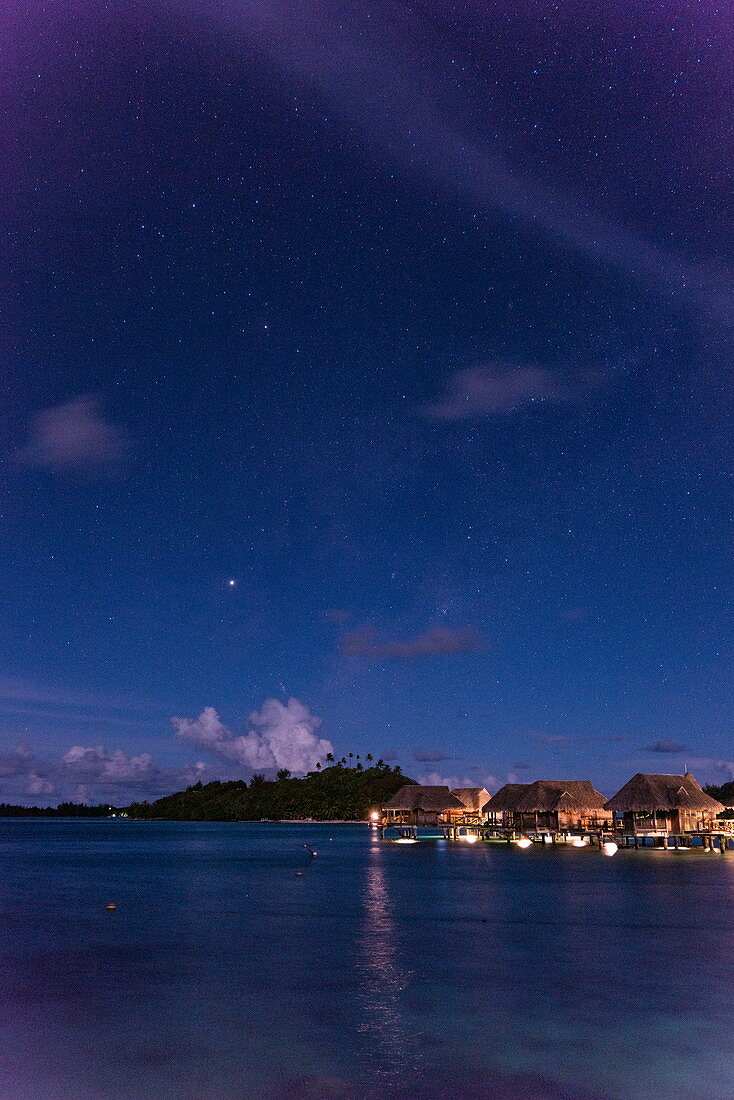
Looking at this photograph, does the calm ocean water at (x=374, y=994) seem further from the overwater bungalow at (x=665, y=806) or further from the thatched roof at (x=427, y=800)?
the thatched roof at (x=427, y=800)

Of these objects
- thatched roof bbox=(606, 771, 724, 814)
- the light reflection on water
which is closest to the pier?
thatched roof bbox=(606, 771, 724, 814)

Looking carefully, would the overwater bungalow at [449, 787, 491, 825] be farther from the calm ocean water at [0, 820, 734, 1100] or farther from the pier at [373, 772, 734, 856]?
the calm ocean water at [0, 820, 734, 1100]

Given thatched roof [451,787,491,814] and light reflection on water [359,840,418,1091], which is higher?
thatched roof [451,787,491,814]

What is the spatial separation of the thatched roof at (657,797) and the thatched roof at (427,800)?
113ft

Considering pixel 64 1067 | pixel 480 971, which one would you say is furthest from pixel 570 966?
pixel 64 1067

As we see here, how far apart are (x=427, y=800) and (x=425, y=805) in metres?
0.62

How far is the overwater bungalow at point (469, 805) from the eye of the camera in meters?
104

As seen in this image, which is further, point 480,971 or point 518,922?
point 518,922

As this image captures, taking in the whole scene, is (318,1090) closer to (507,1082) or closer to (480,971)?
(507,1082)

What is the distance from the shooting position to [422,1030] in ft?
57.8

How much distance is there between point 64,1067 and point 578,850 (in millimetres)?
61725

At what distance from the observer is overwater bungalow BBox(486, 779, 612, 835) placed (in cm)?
7800

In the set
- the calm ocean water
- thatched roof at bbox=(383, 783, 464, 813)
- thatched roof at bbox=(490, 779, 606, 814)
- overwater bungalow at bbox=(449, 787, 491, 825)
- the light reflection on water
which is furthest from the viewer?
overwater bungalow at bbox=(449, 787, 491, 825)

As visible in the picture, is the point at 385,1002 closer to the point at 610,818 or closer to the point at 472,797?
the point at 610,818
